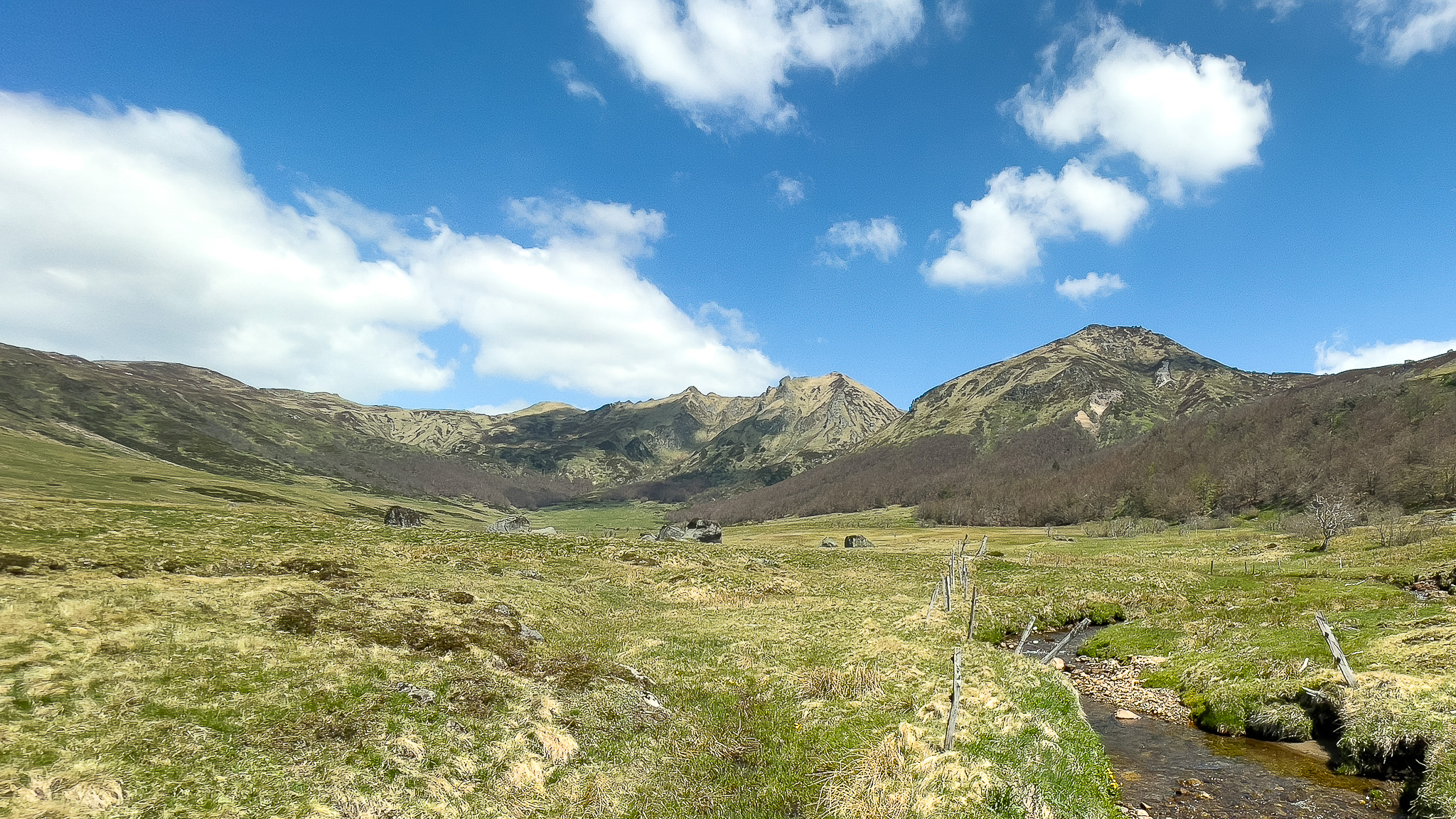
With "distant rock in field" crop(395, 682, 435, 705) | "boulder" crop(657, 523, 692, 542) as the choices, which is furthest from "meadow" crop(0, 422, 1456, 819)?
"boulder" crop(657, 523, 692, 542)

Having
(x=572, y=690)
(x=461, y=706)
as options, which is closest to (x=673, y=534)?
(x=572, y=690)

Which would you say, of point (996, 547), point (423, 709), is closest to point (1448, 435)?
point (996, 547)

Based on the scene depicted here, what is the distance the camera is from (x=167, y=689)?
16.9 meters

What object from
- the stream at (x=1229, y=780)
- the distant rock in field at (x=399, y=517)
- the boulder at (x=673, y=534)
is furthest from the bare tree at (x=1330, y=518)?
the distant rock in field at (x=399, y=517)

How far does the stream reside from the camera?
51.4 ft

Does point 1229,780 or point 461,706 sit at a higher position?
point 1229,780

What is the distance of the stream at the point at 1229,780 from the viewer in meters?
15.7

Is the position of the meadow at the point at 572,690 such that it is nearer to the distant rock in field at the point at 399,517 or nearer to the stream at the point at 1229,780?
the stream at the point at 1229,780

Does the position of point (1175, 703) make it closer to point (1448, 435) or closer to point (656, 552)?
point (656, 552)

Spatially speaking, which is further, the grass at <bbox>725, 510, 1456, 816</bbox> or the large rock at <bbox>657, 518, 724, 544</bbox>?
the large rock at <bbox>657, 518, 724, 544</bbox>

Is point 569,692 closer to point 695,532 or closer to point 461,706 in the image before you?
point 461,706

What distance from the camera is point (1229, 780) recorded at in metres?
17.6

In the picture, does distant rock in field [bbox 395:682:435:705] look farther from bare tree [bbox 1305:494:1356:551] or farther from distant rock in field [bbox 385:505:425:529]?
bare tree [bbox 1305:494:1356:551]

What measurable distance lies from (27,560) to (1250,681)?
5431 centimetres
